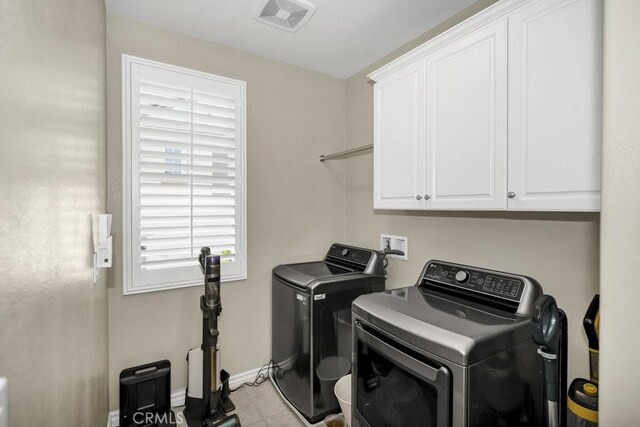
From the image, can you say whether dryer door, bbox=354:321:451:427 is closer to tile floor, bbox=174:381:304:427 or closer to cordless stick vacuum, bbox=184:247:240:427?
tile floor, bbox=174:381:304:427

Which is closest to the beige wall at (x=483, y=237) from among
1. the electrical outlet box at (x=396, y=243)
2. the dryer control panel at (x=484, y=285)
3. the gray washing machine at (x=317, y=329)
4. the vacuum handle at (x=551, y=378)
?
the electrical outlet box at (x=396, y=243)

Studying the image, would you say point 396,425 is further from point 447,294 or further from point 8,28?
point 8,28

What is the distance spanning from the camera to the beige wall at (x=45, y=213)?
527mm

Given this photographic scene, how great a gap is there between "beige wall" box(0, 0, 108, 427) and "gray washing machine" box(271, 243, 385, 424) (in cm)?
108

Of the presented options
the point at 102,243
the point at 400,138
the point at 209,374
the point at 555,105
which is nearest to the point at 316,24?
the point at 400,138

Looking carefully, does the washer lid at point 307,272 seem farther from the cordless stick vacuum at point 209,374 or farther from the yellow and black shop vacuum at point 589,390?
the yellow and black shop vacuum at point 589,390

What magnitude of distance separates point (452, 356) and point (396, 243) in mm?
1255

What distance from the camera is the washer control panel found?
52.2 inches

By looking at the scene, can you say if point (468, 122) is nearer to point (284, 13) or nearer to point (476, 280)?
point (476, 280)

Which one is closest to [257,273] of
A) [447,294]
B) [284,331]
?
[284,331]

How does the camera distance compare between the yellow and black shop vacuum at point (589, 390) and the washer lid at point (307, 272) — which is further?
the washer lid at point (307, 272)

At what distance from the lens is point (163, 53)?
6.52 feet

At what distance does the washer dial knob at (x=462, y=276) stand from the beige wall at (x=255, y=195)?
130 centimetres

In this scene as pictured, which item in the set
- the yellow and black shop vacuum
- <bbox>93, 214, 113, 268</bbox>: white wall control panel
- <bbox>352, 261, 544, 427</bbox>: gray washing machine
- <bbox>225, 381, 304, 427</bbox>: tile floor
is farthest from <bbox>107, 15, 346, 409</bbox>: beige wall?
the yellow and black shop vacuum
